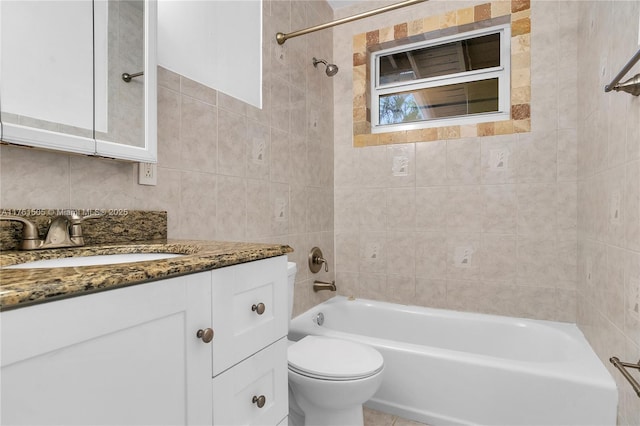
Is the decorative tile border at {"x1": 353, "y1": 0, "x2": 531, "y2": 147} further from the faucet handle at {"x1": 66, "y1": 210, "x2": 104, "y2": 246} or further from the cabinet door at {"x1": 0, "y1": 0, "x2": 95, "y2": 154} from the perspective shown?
the faucet handle at {"x1": 66, "y1": 210, "x2": 104, "y2": 246}

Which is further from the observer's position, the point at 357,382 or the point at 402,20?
the point at 402,20

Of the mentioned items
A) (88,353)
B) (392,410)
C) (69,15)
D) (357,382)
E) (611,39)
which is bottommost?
(392,410)

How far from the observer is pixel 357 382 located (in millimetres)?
1427

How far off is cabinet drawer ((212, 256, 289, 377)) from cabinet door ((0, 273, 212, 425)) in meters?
0.04

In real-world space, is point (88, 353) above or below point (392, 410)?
above

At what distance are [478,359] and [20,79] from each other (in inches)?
78.3

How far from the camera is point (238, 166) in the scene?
1.80 meters

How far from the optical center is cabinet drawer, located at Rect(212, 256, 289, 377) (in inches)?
33.0

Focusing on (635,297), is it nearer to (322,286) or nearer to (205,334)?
(205,334)

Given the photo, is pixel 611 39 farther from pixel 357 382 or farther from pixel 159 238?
pixel 159 238

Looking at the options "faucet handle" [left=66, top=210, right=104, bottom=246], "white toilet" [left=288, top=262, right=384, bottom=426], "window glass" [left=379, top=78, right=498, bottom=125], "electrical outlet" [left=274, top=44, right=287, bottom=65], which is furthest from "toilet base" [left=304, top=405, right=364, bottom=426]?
"window glass" [left=379, top=78, right=498, bottom=125]

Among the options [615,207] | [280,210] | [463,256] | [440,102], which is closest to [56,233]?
[280,210]

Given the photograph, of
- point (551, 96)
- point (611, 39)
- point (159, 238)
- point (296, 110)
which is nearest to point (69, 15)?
point (159, 238)

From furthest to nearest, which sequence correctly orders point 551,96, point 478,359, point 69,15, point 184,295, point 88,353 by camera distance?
point 551,96
point 478,359
point 69,15
point 184,295
point 88,353
